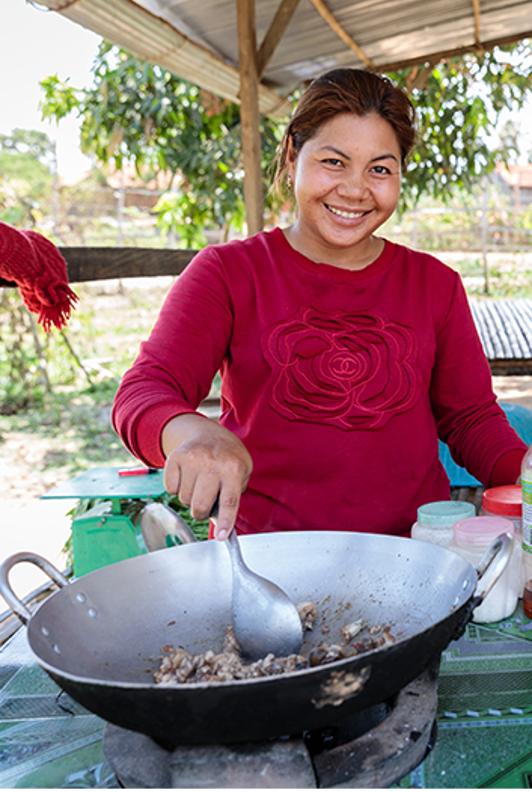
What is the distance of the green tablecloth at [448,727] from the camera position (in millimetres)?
675

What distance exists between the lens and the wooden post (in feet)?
9.53

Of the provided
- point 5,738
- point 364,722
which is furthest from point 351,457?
point 5,738

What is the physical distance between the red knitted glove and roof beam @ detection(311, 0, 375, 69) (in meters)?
1.88

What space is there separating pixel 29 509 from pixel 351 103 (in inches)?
146

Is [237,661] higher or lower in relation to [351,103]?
lower

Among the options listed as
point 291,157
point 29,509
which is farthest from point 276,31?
point 29,509

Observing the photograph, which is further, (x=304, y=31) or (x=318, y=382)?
(x=304, y=31)

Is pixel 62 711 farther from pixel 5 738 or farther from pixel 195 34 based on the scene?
pixel 195 34

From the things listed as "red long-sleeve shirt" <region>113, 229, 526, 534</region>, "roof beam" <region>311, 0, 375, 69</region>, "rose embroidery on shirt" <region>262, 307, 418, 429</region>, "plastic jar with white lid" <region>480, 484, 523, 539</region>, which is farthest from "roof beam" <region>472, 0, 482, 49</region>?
"plastic jar with white lid" <region>480, 484, 523, 539</region>

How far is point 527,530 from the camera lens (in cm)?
95

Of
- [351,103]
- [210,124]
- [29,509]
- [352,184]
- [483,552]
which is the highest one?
[210,124]

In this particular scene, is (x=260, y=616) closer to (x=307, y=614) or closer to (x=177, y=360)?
(x=307, y=614)

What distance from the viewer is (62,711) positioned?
0.84 metres

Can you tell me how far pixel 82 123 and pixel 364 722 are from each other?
5.94 m
